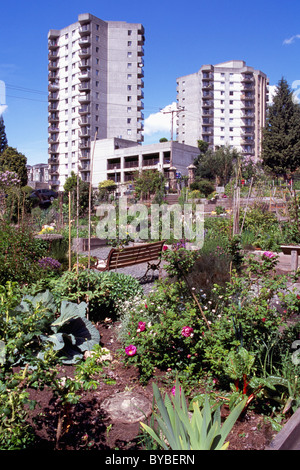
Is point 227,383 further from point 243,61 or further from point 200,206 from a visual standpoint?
point 243,61

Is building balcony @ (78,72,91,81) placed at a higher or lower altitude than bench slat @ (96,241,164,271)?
higher

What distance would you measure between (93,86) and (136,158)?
17961mm

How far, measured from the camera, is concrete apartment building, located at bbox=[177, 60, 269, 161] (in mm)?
70125

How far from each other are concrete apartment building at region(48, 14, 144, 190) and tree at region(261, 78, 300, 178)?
91.3 ft

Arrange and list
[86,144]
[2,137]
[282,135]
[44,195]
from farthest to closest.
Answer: [86,144] < [2,137] < [282,135] < [44,195]

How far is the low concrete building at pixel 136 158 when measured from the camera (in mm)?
46031

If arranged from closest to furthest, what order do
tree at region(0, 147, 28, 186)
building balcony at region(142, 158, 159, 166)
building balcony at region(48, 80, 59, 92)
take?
tree at region(0, 147, 28, 186)
building balcony at region(142, 158, 159, 166)
building balcony at region(48, 80, 59, 92)

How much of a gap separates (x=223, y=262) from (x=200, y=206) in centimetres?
1085

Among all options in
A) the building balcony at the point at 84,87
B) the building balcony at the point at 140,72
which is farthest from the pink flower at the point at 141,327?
the building balcony at the point at 140,72

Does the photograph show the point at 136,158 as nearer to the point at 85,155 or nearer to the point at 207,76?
the point at 85,155

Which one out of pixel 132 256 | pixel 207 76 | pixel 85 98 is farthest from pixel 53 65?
pixel 132 256

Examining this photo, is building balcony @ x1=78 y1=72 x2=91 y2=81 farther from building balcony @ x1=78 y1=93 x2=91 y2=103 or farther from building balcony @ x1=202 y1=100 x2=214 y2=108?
building balcony @ x1=202 y1=100 x2=214 y2=108

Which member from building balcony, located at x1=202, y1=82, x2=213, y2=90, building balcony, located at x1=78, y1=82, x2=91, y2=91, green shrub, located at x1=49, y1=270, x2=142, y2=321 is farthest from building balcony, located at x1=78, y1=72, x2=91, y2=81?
green shrub, located at x1=49, y1=270, x2=142, y2=321

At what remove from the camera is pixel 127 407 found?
3102 millimetres
